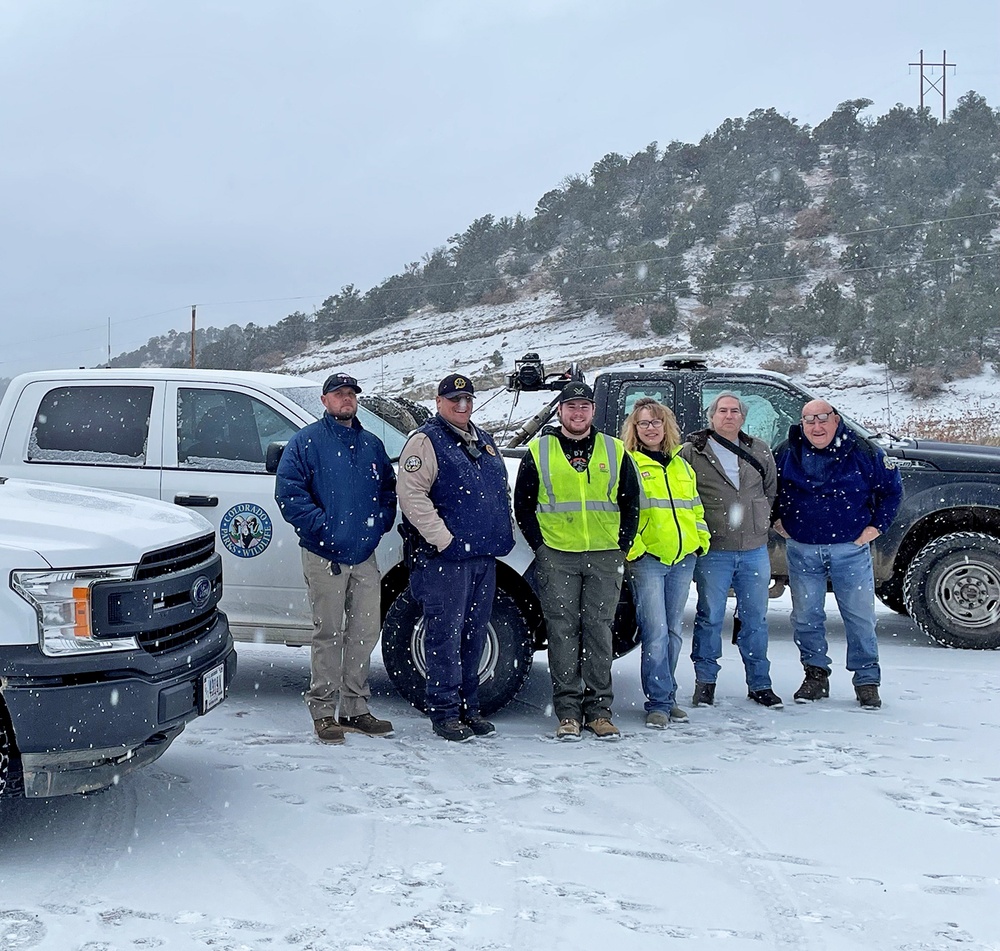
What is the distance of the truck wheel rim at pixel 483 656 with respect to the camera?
18.3 feet

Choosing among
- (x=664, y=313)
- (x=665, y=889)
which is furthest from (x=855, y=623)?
(x=664, y=313)

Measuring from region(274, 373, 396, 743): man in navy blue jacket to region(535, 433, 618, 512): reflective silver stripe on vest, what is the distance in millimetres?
768

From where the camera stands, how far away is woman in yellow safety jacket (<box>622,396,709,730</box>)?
5.52 metres

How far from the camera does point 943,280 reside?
1331 inches

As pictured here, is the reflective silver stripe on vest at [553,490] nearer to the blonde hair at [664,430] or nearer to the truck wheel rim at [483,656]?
the blonde hair at [664,430]

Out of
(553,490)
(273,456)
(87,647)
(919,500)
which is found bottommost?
(87,647)

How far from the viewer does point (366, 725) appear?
537cm

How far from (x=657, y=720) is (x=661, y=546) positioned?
0.93 meters

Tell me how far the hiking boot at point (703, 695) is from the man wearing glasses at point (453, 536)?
1312 millimetres

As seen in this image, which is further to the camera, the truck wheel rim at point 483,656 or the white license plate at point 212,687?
the truck wheel rim at point 483,656

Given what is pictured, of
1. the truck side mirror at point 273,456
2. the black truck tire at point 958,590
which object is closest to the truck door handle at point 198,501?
the truck side mirror at point 273,456

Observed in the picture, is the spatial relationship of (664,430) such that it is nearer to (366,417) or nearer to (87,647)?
(366,417)

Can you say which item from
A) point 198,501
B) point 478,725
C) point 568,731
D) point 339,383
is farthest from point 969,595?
point 198,501

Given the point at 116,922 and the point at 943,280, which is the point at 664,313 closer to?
the point at 943,280
